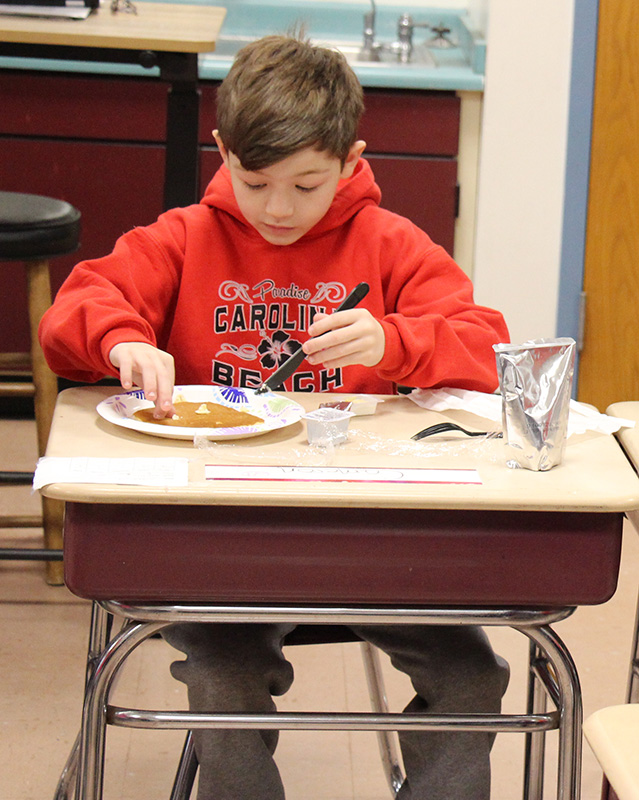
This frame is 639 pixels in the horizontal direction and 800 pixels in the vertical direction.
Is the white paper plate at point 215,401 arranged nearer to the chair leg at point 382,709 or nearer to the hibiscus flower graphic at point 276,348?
the hibiscus flower graphic at point 276,348

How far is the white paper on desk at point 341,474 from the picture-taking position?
91 centimetres

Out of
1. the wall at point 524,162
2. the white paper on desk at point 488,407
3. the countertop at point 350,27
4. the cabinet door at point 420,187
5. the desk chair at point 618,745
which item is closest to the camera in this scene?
the desk chair at point 618,745

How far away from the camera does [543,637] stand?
3.21ft

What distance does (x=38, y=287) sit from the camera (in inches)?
79.4

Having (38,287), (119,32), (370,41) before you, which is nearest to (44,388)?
(38,287)

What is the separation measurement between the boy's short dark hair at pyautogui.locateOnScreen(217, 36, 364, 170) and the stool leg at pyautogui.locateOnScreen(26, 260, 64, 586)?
2.61 feet

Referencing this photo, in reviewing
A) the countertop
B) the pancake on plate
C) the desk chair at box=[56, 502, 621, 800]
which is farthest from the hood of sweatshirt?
the countertop

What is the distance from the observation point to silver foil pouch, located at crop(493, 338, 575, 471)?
0.95 m

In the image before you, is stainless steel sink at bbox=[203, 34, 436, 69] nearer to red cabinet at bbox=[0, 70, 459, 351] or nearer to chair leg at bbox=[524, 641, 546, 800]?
red cabinet at bbox=[0, 70, 459, 351]

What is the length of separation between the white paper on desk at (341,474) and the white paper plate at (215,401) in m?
0.09

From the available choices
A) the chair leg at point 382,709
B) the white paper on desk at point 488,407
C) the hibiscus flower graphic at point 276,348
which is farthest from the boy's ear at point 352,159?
the chair leg at point 382,709

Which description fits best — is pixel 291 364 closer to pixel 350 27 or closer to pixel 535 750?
pixel 535 750

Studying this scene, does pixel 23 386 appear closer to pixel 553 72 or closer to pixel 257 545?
pixel 257 545

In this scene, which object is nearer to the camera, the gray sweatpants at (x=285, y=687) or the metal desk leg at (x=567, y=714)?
the metal desk leg at (x=567, y=714)
